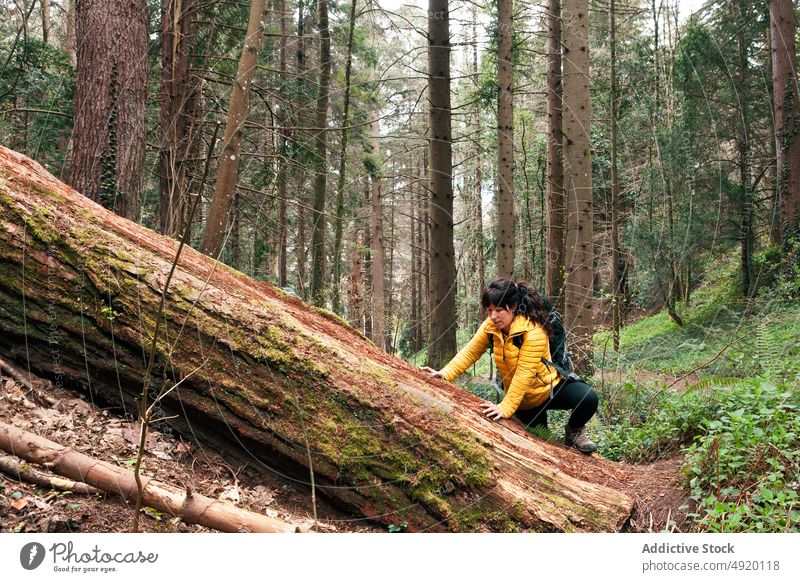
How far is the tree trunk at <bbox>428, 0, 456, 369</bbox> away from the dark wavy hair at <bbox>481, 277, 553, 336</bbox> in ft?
13.0

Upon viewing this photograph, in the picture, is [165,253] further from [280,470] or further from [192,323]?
[280,470]

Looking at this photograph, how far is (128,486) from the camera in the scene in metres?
2.30

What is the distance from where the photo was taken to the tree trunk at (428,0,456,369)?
7473 millimetres

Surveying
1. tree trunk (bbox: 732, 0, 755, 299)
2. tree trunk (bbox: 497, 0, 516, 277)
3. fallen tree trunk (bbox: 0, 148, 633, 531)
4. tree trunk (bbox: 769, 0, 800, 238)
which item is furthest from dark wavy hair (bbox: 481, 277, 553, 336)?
tree trunk (bbox: 732, 0, 755, 299)

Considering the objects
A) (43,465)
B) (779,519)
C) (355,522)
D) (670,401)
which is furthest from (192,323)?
Answer: (670,401)

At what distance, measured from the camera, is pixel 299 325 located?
3055mm

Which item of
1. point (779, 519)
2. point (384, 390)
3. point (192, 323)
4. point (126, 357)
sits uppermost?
point (192, 323)

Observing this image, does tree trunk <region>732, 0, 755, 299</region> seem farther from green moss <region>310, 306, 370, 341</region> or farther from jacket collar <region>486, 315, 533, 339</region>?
green moss <region>310, 306, 370, 341</region>

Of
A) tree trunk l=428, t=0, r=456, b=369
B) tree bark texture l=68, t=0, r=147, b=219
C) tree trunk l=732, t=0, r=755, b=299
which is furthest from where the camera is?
tree trunk l=732, t=0, r=755, b=299

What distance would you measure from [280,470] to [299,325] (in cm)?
85

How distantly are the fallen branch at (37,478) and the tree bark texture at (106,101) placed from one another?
127 inches

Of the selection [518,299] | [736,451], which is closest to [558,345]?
[518,299]

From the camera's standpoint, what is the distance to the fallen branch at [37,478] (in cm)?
227

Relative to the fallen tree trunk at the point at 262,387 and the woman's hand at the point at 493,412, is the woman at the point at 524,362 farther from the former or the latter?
the fallen tree trunk at the point at 262,387
